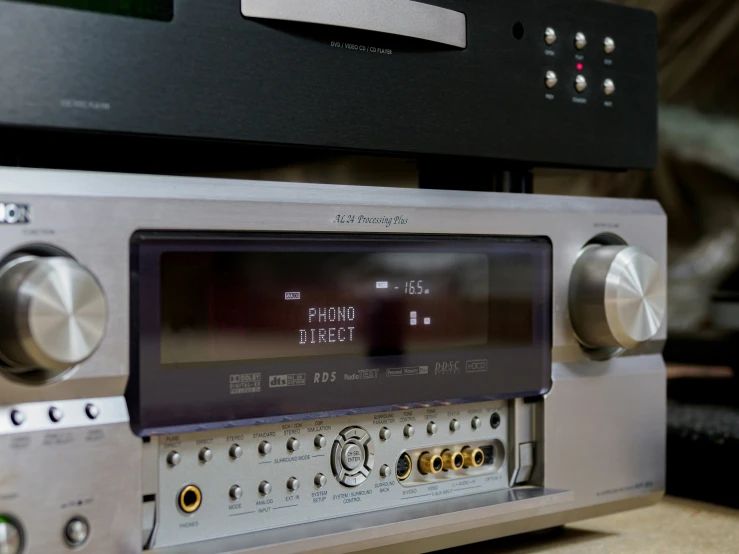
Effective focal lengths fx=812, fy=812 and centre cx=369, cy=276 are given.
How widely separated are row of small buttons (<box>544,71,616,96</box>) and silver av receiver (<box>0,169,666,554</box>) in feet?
0.36

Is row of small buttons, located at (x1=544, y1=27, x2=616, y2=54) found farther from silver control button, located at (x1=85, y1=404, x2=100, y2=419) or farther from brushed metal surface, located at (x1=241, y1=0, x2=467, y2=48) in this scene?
silver control button, located at (x1=85, y1=404, x2=100, y2=419)

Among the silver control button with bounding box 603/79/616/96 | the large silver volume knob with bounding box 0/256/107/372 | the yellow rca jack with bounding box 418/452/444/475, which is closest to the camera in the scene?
the large silver volume knob with bounding box 0/256/107/372

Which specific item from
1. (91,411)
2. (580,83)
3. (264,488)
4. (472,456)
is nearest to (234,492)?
(264,488)

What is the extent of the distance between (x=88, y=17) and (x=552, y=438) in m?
0.53

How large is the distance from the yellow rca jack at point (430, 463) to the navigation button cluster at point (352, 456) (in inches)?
2.1

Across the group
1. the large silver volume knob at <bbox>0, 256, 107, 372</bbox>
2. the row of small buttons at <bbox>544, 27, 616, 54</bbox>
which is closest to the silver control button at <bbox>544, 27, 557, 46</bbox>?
the row of small buttons at <bbox>544, 27, 616, 54</bbox>

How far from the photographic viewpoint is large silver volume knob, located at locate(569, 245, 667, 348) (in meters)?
0.75

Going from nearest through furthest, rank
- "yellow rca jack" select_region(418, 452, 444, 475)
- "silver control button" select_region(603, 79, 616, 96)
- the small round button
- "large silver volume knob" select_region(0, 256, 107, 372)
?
"large silver volume knob" select_region(0, 256, 107, 372), the small round button, "yellow rca jack" select_region(418, 452, 444, 475), "silver control button" select_region(603, 79, 616, 96)

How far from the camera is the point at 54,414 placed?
0.51 meters

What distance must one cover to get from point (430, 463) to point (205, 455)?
21cm

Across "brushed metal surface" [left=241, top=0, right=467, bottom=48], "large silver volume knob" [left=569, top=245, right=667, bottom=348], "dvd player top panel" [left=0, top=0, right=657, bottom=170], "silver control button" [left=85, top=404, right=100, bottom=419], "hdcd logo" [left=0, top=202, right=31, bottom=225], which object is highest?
"brushed metal surface" [left=241, top=0, right=467, bottom=48]

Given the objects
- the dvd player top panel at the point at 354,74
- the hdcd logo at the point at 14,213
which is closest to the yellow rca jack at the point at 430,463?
the dvd player top panel at the point at 354,74

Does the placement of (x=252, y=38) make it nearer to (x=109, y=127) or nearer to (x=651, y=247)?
(x=109, y=127)

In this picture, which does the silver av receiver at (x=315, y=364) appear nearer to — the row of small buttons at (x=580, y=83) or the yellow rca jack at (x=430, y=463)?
the yellow rca jack at (x=430, y=463)
